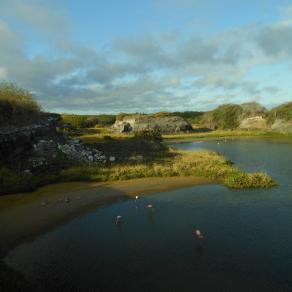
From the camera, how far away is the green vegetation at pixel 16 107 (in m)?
53.8

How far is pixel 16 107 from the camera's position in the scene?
189ft

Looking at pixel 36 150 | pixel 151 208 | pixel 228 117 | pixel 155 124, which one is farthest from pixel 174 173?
pixel 228 117

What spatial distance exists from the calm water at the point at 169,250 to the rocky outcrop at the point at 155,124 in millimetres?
121400

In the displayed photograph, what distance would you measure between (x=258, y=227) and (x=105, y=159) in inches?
1195

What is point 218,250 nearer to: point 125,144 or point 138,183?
point 138,183

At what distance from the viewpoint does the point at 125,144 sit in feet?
230

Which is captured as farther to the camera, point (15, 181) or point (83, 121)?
point (83, 121)

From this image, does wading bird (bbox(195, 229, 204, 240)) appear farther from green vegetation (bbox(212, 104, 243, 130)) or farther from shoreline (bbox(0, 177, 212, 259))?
green vegetation (bbox(212, 104, 243, 130))

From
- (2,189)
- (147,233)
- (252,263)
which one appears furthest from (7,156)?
(252,263)

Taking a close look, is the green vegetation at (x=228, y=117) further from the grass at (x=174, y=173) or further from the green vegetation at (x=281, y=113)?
the grass at (x=174, y=173)

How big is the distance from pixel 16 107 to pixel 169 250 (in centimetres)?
4525

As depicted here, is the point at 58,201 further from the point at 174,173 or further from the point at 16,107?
the point at 16,107

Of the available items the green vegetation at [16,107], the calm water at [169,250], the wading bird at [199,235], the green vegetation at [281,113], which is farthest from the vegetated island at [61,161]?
the green vegetation at [281,113]

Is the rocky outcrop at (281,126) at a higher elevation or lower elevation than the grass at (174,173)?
higher
